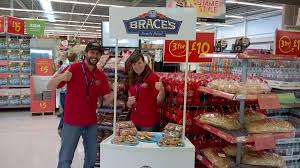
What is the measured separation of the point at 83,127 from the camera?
3586mm

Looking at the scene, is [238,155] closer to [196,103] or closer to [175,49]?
[196,103]

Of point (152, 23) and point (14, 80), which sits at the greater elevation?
point (152, 23)

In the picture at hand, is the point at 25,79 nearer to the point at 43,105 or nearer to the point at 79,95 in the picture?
the point at 43,105

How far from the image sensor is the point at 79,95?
11.5 feet

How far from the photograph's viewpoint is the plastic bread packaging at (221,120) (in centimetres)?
285

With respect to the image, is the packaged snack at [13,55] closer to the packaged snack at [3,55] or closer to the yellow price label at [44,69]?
the packaged snack at [3,55]

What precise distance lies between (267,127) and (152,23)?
4.55 feet

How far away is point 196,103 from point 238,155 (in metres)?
0.65

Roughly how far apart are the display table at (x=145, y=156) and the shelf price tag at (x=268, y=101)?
703 mm

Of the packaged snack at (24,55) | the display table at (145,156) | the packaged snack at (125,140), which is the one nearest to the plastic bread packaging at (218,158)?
the display table at (145,156)

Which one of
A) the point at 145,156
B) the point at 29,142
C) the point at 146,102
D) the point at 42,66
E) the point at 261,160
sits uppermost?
the point at 42,66

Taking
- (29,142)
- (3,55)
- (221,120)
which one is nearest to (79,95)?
(221,120)

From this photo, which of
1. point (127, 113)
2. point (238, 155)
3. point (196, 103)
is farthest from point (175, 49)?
point (238, 155)

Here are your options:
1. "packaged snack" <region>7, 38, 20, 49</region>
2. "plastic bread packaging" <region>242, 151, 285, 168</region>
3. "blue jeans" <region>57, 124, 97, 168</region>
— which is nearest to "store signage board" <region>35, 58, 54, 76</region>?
"packaged snack" <region>7, 38, 20, 49</region>
